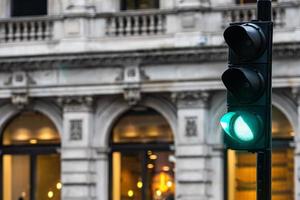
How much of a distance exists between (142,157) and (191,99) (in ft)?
6.84

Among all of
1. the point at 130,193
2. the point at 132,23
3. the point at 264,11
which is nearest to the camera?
the point at 264,11

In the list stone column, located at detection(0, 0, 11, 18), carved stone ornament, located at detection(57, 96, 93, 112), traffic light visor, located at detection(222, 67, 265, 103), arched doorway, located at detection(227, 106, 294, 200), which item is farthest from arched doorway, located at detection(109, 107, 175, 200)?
traffic light visor, located at detection(222, 67, 265, 103)

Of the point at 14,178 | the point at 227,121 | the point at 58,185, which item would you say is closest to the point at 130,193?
the point at 58,185

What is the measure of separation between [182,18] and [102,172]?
4265mm

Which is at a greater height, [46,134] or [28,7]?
[28,7]

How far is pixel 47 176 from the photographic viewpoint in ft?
79.7

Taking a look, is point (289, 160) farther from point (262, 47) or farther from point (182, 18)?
point (262, 47)

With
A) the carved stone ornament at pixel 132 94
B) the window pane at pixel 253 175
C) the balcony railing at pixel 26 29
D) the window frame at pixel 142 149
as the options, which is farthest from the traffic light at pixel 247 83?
the balcony railing at pixel 26 29

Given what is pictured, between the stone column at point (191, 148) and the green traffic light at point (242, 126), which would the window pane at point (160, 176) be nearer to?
the stone column at point (191, 148)

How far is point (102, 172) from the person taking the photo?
75.8 feet

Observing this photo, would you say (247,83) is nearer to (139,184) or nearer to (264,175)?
(264,175)

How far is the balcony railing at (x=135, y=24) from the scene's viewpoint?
22.7 metres

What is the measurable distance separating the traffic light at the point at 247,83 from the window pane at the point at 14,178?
19.0 meters

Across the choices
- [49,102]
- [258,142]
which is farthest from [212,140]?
[258,142]
